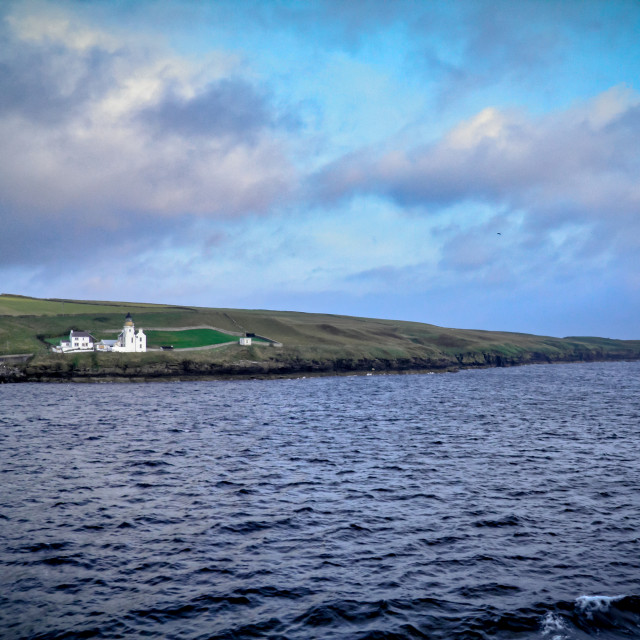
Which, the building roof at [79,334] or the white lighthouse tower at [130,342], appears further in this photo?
the building roof at [79,334]

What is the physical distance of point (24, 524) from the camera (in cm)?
2680

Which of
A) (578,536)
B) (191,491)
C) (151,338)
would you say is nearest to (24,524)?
(191,491)

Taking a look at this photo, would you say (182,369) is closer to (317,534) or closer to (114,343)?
(114,343)

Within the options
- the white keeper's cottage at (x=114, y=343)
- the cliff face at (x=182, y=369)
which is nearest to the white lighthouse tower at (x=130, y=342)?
the white keeper's cottage at (x=114, y=343)

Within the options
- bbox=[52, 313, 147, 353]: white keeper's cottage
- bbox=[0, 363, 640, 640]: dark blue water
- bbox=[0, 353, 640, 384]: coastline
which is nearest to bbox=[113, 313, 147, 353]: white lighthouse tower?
bbox=[52, 313, 147, 353]: white keeper's cottage

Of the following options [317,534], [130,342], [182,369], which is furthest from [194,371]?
[317,534]

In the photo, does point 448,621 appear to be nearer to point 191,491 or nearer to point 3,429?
point 191,491

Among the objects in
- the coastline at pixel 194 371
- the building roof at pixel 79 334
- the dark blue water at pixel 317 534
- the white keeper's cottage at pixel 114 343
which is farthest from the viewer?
the building roof at pixel 79 334

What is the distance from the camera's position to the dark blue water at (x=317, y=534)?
1803 centimetres

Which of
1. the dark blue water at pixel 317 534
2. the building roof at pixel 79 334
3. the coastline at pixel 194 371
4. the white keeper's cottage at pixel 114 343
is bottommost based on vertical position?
the dark blue water at pixel 317 534

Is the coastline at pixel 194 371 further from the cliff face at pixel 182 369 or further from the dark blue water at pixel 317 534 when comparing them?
the dark blue water at pixel 317 534

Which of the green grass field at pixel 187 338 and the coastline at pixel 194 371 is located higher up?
the green grass field at pixel 187 338

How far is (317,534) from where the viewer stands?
25.7 meters

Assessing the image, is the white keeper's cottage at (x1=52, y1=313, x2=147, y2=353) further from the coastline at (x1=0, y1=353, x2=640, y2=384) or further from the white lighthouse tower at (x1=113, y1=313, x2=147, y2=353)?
the coastline at (x1=0, y1=353, x2=640, y2=384)
